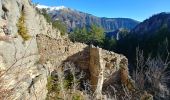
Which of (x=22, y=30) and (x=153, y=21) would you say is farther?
(x=153, y=21)

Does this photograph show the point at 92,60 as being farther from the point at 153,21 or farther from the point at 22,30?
the point at 153,21

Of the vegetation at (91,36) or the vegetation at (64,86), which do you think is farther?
the vegetation at (91,36)

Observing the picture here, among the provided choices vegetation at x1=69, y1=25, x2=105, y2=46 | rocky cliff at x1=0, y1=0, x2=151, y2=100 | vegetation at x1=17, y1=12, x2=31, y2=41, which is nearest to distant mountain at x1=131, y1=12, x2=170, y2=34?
vegetation at x1=69, y1=25, x2=105, y2=46

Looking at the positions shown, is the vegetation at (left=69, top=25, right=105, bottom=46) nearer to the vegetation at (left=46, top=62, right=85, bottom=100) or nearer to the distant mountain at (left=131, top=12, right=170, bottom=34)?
the vegetation at (left=46, top=62, right=85, bottom=100)

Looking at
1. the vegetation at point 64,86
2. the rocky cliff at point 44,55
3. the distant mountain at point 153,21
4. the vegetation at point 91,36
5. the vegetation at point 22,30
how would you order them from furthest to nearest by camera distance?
the distant mountain at point 153,21 < the vegetation at point 91,36 < the vegetation at point 64,86 < the vegetation at point 22,30 < the rocky cliff at point 44,55

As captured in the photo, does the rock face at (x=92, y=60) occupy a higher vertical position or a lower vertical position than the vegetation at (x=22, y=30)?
lower

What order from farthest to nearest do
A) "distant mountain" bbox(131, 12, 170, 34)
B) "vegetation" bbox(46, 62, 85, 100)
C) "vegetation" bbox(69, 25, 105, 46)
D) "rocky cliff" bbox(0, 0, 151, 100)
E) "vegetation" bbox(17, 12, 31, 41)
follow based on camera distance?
"distant mountain" bbox(131, 12, 170, 34)
"vegetation" bbox(69, 25, 105, 46)
"vegetation" bbox(46, 62, 85, 100)
"vegetation" bbox(17, 12, 31, 41)
"rocky cliff" bbox(0, 0, 151, 100)

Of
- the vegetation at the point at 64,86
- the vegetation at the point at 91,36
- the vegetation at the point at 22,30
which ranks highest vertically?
the vegetation at the point at 22,30

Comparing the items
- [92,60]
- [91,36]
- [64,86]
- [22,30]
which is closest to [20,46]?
[22,30]

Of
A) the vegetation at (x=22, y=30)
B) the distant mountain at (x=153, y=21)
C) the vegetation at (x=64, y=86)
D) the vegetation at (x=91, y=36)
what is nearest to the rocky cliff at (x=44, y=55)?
the vegetation at (x=22, y=30)

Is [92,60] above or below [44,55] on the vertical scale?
below

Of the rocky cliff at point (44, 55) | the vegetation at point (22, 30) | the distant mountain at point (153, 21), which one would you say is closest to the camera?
the rocky cliff at point (44, 55)

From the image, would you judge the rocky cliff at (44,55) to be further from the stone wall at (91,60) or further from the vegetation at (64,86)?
the vegetation at (64,86)

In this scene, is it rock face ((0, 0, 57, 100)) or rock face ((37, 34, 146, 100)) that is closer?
rock face ((0, 0, 57, 100))
